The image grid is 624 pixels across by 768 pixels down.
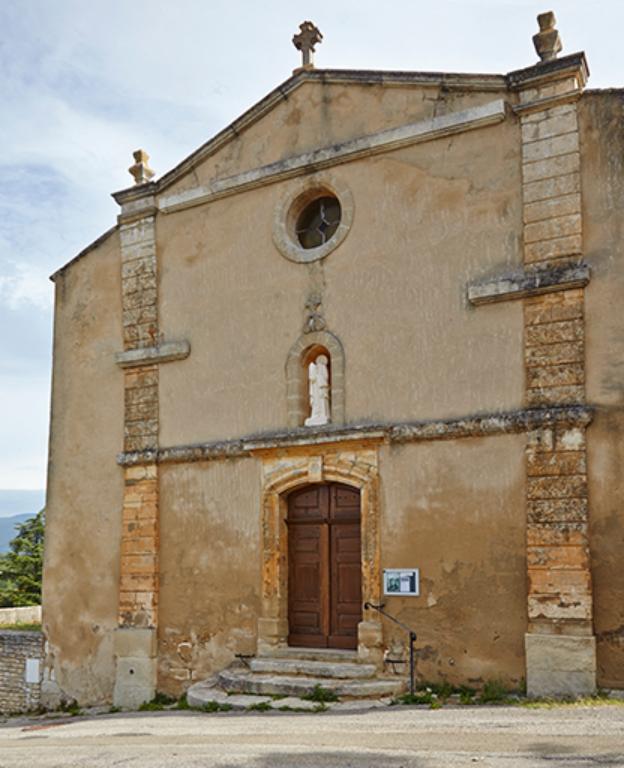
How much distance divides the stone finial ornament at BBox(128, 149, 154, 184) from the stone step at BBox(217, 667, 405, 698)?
23.7 feet

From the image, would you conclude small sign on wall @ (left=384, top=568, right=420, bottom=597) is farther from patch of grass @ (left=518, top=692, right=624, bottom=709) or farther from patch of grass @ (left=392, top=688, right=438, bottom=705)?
patch of grass @ (left=518, top=692, right=624, bottom=709)

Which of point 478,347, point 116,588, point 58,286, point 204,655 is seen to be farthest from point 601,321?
point 58,286

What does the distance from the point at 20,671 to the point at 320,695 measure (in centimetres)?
575

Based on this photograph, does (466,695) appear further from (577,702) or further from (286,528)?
(286,528)

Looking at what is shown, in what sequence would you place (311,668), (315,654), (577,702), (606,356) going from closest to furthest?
(577,702)
(606,356)
(311,668)
(315,654)

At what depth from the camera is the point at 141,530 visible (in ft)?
42.2

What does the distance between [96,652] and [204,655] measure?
6.30 feet

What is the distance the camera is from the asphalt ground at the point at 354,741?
23.1 ft

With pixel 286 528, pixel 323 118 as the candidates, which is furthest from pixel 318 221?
pixel 286 528

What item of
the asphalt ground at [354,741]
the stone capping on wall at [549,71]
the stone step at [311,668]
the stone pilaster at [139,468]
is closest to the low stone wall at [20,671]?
the stone pilaster at [139,468]

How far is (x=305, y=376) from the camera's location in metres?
11.9

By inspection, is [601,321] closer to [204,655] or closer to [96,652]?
[204,655]

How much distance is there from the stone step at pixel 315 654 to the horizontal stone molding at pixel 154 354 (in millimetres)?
4153

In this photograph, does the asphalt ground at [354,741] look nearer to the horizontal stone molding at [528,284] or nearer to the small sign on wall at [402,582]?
the small sign on wall at [402,582]
